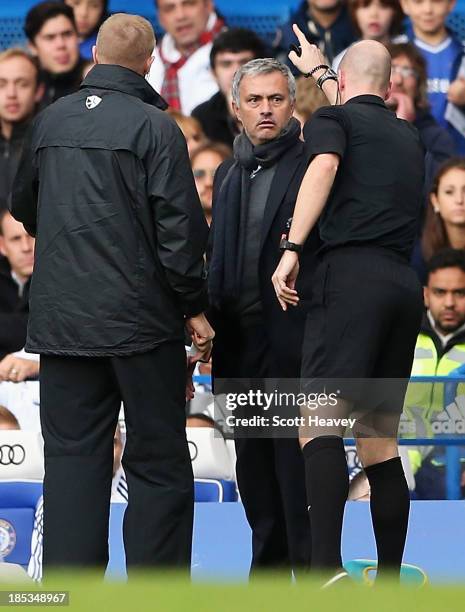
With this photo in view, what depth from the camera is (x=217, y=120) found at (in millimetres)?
8484

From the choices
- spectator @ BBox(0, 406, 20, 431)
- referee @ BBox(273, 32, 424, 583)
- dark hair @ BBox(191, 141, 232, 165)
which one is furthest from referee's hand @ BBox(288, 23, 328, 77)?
dark hair @ BBox(191, 141, 232, 165)

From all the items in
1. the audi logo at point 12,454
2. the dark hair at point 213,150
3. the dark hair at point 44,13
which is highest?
the dark hair at point 44,13

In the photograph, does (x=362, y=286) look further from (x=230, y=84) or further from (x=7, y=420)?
(x=230, y=84)

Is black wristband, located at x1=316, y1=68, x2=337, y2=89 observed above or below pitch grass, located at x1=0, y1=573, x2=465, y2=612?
above

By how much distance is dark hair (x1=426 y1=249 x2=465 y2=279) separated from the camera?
26.6 feet

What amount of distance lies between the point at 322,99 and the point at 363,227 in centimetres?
322

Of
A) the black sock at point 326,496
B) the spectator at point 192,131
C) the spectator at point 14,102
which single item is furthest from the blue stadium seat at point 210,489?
the spectator at point 14,102

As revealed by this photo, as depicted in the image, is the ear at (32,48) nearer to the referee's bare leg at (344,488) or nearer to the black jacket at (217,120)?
the black jacket at (217,120)

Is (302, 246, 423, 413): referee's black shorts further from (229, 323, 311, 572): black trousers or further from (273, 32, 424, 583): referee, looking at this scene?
(229, 323, 311, 572): black trousers

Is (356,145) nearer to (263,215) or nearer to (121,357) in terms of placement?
(263,215)

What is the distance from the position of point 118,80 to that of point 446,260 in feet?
11.8

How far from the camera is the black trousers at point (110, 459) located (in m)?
4.83

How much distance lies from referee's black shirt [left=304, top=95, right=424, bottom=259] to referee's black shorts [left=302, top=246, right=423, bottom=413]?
6cm

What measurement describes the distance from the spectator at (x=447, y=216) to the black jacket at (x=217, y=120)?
46.6 inches
